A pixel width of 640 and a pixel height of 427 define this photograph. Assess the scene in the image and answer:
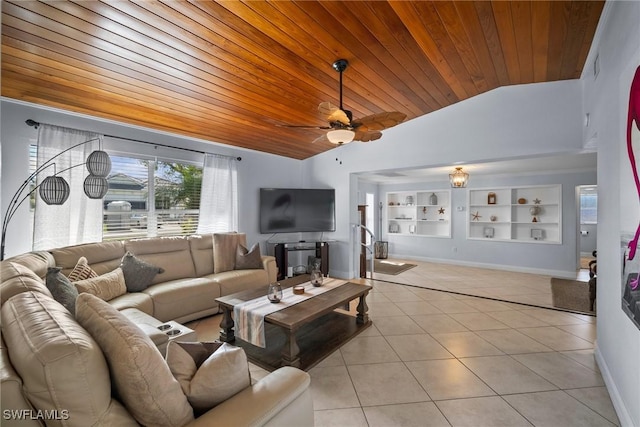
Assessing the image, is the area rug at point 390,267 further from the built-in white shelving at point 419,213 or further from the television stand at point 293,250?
the television stand at point 293,250

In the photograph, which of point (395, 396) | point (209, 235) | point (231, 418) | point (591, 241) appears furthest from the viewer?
point (591, 241)

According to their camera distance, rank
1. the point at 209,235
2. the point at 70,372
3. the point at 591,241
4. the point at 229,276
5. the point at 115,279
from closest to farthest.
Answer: the point at 70,372 → the point at 115,279 → the point at 229,276 → the point at 209,235 → the point at 591,241

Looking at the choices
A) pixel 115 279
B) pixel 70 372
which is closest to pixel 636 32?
pixel 70 372

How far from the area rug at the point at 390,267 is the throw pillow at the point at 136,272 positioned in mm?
4570

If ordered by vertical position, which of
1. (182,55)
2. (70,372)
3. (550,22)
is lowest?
(70,372)

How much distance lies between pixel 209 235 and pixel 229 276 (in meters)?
0.86

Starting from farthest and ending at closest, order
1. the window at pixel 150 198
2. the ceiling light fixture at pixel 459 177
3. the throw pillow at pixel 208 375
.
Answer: the ceiling light fixture at pixel 459 177
the window at pixel 150 198
the throw pillow at pixel 208 375

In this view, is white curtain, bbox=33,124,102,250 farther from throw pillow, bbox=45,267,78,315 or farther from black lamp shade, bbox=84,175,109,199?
throw pillow, bbox=45,267,78,315

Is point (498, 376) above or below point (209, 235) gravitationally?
below

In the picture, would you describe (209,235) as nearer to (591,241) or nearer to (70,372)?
(70,372)

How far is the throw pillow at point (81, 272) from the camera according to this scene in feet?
8.66

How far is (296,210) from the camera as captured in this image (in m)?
5.50

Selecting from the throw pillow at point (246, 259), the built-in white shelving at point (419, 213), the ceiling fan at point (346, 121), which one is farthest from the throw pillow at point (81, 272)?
the built-in white shelving at point (419, 213)

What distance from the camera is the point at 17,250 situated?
9.57 ft
